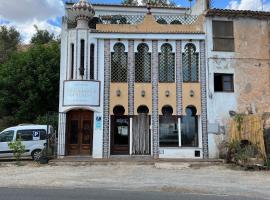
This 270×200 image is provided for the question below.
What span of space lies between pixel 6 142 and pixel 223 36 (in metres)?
14.5

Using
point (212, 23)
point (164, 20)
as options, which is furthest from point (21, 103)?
point (212, 23)

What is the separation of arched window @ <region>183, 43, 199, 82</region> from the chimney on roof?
106 inches

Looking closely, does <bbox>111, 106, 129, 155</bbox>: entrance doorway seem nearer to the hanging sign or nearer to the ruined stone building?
the ruined stone building

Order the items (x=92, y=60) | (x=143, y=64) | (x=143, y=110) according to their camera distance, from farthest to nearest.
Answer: (x=143, y=64) → (x=143, y=110) → (x=92, y=60)

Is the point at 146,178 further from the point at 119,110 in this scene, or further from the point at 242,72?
the point at 242,72

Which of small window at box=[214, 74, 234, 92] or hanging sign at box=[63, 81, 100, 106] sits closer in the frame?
hanging sign at box=[63, 81, 100, 106]

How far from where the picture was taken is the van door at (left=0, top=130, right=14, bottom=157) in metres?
22.4

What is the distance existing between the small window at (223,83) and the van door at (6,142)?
41.7ft

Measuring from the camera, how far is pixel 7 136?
22953 millimetres

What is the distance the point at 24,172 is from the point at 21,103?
1653 cm

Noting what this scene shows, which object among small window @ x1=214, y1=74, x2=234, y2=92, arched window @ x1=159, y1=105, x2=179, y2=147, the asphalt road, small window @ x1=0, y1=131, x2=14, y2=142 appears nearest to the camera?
the asphalt road

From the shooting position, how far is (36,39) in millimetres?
51281

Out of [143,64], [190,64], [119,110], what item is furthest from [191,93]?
[119,110]

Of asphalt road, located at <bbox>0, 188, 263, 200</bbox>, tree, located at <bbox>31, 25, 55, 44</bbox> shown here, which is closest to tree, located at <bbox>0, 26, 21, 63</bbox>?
tree, located at <bbox>31, 25, 55, 44</bbox>
